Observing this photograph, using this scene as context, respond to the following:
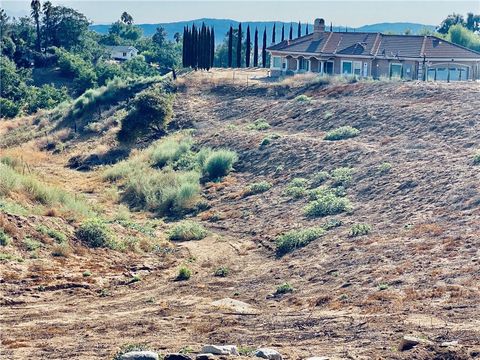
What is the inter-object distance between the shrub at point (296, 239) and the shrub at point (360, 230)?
115 cm

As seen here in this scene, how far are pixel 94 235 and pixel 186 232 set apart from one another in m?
4.09

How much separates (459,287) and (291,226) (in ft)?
36.1

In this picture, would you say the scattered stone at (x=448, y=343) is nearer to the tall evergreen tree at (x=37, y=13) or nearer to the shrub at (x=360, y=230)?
the shrub at (x=360, y=230)

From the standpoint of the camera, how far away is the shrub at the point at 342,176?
32.5m

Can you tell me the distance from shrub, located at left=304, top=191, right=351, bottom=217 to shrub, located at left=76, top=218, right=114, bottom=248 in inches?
284

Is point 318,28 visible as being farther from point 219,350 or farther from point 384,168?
point 219,350

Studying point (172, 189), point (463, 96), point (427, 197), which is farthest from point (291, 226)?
point (463, 96)

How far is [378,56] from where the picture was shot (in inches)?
2189

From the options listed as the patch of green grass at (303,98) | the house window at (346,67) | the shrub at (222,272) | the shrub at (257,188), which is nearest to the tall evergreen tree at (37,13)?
the house window at (346,67)

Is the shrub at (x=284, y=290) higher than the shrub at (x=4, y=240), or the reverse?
the shrub at (x=4, y=240)

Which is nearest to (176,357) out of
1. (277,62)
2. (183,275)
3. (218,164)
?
(183,275)

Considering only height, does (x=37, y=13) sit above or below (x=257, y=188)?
above

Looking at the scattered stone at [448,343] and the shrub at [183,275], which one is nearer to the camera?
the scattered stone at [448,343]

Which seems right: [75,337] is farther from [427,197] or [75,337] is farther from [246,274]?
[427,197]
